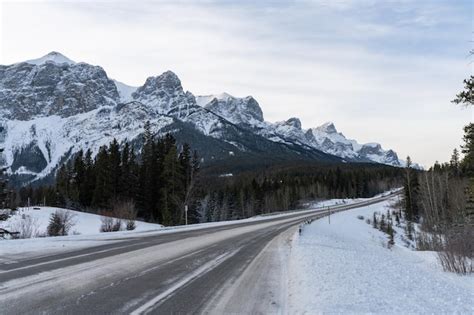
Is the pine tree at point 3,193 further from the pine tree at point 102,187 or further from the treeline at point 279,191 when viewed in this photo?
the treeline at point 279,191

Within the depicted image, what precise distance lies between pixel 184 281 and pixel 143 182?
54.1m

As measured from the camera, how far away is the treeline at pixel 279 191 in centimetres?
8379

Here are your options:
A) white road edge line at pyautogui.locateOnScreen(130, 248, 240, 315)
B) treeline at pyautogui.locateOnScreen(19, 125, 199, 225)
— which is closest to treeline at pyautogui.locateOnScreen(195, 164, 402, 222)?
treeline at pyautogui.locateOnScreen(19, 125, 199, 225)

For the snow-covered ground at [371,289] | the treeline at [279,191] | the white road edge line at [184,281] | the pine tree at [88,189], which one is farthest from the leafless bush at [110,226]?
the pine tree at [88,189]

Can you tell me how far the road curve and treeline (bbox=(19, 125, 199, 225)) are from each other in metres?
39.0

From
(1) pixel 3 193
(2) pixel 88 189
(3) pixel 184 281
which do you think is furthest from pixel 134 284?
(2) pixel 88 189

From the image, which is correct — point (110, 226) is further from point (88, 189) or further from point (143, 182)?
point (88, 189)

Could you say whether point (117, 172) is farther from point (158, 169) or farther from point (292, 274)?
point (292, 274)

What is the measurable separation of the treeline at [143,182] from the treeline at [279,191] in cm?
713

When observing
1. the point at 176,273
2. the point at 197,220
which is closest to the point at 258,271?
the point at 176,273

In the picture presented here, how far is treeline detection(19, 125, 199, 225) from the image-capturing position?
55.2 metres

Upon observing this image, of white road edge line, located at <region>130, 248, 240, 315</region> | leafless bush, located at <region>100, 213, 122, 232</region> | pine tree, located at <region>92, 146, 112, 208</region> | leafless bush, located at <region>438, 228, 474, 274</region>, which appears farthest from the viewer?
pine tree, located at <region>92, 146, 112, 208</region>

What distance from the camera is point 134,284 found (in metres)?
9.23

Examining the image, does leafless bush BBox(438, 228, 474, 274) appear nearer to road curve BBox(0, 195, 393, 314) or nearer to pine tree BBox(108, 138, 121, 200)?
road curve BBox(0, 195, 393, 314)
